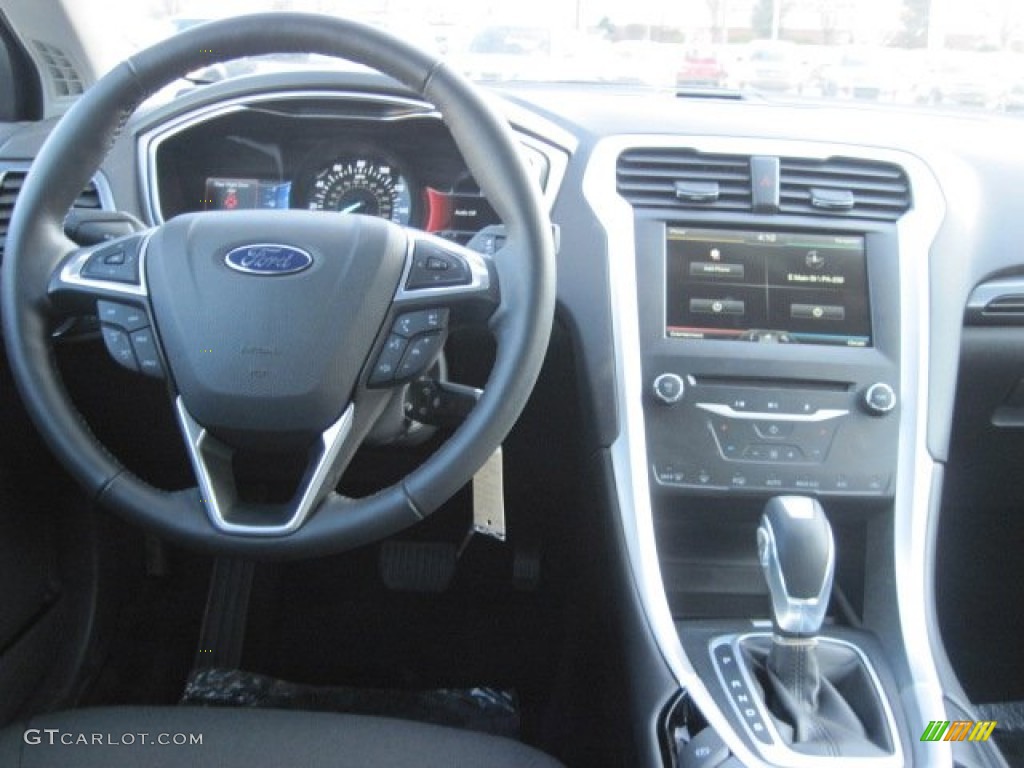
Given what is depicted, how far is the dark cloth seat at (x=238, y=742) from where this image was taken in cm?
130

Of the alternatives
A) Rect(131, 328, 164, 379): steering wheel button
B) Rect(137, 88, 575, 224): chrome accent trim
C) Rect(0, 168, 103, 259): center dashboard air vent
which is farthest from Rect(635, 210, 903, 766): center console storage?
Rect(0, 168, 103, 259): center dashboard air vent

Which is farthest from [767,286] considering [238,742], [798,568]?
[238,742]

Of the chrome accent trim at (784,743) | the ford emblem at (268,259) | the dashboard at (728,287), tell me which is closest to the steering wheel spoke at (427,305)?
the ford emblem at (268,259)

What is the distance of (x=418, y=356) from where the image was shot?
131 centimetres

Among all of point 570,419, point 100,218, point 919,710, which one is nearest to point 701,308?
point 570,419

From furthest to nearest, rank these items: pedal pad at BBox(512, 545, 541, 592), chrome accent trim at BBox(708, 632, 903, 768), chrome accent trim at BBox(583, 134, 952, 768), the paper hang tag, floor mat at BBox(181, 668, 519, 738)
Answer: pedal pad at BBox(512, 545, 541, 592), floor mat at BBox(181, 668, 519, 738), chrome accent trim at BBox(583, 134, 952, 768), the paper hang tag, chrome accent trim at BBox(708, 632, 903, 768)

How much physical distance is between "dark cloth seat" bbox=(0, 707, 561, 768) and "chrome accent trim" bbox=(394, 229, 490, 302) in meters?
0.52

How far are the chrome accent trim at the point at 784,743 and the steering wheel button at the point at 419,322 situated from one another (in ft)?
2.02

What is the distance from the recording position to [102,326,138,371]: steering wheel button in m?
1.32

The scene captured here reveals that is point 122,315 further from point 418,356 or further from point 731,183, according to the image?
point 731,183

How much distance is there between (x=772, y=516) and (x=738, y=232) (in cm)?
49

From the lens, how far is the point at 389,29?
4.28 ft

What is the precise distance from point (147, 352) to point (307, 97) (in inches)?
23.4

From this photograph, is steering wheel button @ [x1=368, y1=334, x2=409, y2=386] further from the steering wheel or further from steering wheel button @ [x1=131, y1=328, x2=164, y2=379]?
steering wheel button @ [x1=131, y1=328, x2=164, y2=379]
